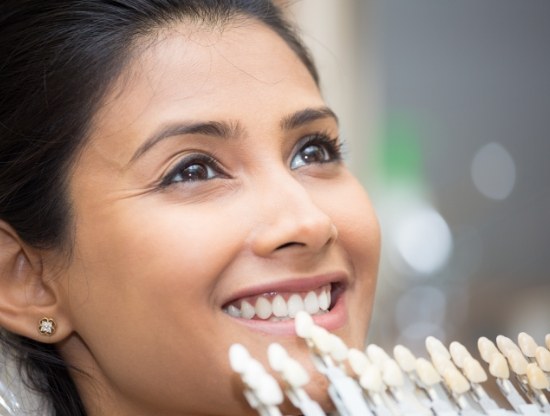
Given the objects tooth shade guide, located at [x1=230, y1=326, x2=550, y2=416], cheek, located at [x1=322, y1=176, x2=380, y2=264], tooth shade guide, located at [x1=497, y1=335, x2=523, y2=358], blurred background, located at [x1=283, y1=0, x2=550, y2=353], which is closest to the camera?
tooth shade guide, located at [x1=230, y1=326, x2=550, y2=416]

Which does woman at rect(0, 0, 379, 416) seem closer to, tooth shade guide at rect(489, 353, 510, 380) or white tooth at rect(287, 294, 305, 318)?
white tooth at rect(287, 294, 305, 318)

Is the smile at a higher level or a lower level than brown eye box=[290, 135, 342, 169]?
lower

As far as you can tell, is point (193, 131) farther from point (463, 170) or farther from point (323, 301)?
point (463, 170)

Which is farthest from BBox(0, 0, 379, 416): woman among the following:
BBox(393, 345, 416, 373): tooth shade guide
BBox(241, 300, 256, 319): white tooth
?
BBox(393, 345, 416, 373): tooth shade guide

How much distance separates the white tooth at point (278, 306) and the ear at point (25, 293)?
0.29 metres

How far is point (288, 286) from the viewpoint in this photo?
1005 millimetres

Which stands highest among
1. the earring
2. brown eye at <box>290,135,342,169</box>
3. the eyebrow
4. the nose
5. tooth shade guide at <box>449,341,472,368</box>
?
brown eye at <box>290,135,342,169</box>

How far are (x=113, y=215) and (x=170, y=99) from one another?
0.51 feet

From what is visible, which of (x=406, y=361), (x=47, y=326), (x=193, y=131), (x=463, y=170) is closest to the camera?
(x=406, y=361)

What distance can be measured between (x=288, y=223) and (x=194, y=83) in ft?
0.70

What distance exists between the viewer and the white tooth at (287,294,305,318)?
40.1 inches

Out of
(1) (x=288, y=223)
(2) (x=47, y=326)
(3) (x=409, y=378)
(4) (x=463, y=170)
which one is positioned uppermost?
(4) (x=463, y=170)

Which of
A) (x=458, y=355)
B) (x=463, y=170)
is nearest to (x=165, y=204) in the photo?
(x=458, y=355)

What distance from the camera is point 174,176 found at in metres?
1.03
